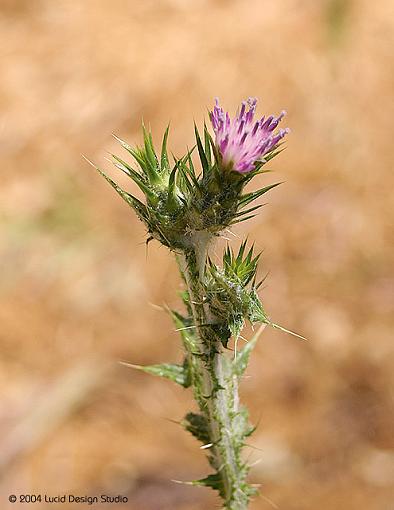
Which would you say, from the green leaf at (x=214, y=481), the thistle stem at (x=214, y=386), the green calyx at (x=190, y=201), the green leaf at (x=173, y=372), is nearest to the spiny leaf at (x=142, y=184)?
the green calyx at (x=190, y=201)

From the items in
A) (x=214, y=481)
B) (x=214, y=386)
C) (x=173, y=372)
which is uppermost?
(x=173, y=372)

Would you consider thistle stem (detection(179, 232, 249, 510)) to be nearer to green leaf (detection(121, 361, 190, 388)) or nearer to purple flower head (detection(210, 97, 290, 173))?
green leaf (detection(121, 361, 190, 388))

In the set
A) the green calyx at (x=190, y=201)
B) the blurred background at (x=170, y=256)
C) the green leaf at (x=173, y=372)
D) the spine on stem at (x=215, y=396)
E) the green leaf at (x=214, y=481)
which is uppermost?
the blurred background at (x=170, y=256)

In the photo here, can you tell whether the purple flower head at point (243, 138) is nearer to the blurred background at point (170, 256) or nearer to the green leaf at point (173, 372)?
the green leaf at point (173, 372)

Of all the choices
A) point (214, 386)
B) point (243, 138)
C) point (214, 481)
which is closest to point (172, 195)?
point (243, 138)

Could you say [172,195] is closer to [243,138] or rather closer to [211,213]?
[211,213]
